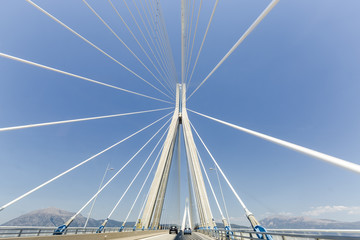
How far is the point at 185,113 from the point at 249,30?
68.1 feet

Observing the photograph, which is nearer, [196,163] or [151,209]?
[151,209]

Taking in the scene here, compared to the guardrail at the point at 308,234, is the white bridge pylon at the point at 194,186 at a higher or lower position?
higher

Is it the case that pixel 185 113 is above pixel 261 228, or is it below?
above

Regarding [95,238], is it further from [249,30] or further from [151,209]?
[151,209]

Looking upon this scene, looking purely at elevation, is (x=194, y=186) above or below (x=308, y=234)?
above

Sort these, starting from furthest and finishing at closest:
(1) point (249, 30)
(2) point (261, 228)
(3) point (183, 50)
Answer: (3) point (183, 50) < (2) point (261, 228) < (1) point (249, 30)

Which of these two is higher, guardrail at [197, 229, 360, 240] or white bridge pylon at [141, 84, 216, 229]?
white bridge pylon at [141, 84, 216, 229]

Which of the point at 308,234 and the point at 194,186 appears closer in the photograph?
the point at 308,234

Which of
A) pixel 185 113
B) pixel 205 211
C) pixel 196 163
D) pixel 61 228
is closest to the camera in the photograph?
pixel 61 228

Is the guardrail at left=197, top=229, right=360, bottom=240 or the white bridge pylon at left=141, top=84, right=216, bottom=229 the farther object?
the white bridge pylon at left=141, top=84, right=216, bottom=229

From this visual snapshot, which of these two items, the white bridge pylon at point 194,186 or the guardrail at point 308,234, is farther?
the white bridge pylon at point 194,186

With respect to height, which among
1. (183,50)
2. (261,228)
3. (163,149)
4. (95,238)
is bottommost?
(95,238)

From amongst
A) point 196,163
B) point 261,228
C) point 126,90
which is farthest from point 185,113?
point 261,228

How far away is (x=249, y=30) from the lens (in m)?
4.08
